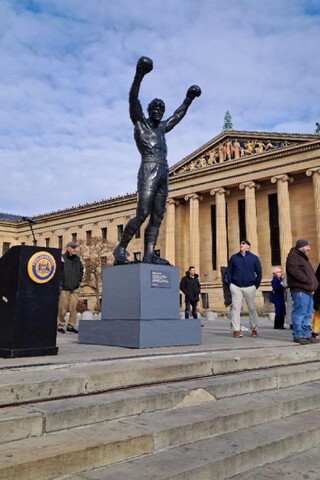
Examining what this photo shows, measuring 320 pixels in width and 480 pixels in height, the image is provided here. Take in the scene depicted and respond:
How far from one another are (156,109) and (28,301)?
4.23 meters

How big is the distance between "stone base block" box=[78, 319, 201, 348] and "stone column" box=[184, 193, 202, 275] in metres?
35.3

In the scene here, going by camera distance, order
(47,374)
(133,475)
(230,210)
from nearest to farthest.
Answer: (133,475), (47,374), (230,210)

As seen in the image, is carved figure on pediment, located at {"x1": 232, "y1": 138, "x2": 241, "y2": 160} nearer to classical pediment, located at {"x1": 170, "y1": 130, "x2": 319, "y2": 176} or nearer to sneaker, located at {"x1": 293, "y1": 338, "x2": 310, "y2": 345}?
classical pediment, located at {"x1": 170, "y1": 130, "x2": 319, "y2": 176}

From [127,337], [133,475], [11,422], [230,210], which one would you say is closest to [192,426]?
[133,475]

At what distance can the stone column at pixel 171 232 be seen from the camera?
4409cm

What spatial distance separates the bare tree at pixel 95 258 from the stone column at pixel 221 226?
40.0 feet

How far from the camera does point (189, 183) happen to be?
4372 cm

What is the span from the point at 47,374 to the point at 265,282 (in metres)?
35.2

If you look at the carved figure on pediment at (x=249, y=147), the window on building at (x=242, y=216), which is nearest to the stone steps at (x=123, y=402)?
the carved figure on pediment at (x=249, y=147)

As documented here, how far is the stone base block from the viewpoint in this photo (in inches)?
247

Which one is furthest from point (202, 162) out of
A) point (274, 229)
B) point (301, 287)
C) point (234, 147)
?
point (301, 287)

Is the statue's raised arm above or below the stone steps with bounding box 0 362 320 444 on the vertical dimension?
above

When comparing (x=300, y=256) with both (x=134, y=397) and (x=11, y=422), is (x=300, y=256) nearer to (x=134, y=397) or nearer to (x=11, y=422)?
(x=134, y=397)

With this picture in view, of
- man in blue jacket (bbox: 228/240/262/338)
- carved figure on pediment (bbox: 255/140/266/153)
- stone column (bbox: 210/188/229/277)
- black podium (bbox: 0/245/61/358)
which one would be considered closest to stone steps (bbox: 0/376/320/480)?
black podium (bbox: 0/245/61/358)
